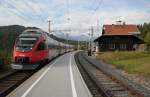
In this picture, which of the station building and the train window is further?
the station building

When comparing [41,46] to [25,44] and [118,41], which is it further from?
[118,41]

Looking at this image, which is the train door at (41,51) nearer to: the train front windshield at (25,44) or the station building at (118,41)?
the train front windshield at (25,44)

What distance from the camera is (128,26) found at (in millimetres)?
76312

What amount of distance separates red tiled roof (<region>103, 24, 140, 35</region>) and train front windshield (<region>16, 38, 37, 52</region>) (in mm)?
44081

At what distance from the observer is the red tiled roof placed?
71.9 m

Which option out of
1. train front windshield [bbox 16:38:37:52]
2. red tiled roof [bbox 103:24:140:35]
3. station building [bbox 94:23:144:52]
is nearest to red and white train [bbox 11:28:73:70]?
train front windshield [bbox 16:38:37:52]

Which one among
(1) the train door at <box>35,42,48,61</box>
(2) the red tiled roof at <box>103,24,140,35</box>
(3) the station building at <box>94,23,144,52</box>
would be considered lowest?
(1) the train door at <box>35,42,48,61</box>

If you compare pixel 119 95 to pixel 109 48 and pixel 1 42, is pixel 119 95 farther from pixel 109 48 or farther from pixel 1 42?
pixel 109 48

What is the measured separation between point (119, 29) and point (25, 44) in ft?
159

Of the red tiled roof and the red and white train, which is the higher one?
the red tiled roof

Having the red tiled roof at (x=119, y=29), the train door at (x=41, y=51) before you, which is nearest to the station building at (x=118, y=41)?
the red tiled roof at (x=119, y=29)

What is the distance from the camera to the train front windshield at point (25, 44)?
28.1 meters

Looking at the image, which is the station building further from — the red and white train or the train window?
the red and white train

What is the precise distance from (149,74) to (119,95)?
33.4ft
